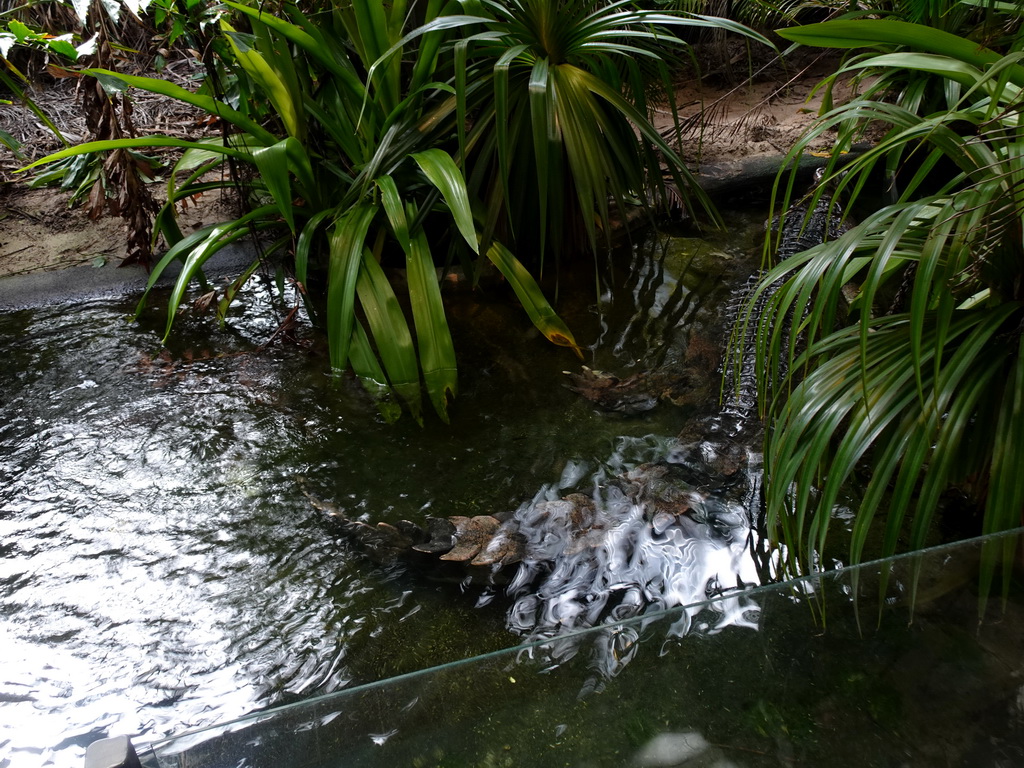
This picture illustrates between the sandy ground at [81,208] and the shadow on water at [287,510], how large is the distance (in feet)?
1.71

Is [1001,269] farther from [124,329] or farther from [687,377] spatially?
[124,329]

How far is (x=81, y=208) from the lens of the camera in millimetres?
3447

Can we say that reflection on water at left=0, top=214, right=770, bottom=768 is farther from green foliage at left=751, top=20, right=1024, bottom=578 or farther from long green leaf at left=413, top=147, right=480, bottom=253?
long green leaf at left=413, top=147, right=480, bottom=253

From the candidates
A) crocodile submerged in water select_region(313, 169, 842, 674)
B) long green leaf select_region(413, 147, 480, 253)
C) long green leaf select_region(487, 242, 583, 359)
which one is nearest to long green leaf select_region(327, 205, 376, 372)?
long green leaf select_region(413, 147, 480, 253)

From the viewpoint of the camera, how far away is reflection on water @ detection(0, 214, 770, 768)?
1.46 m

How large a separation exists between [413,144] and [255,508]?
1.33m

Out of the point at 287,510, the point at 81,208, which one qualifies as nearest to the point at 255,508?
the point at 287,510

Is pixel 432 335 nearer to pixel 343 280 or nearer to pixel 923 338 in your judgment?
pixel 343 280

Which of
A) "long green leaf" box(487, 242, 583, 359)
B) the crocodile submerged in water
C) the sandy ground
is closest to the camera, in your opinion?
the crocodile submerged in water

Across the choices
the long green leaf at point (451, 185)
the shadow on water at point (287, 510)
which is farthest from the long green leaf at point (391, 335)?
the long green leaf at point (451, 185)

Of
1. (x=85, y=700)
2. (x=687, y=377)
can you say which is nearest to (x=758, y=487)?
(x=687, y=377)

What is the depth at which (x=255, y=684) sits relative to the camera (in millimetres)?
1418

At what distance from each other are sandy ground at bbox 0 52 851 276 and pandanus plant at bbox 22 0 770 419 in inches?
19.0

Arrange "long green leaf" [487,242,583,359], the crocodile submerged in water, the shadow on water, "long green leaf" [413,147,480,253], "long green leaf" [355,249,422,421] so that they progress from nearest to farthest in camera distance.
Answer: the shadow on water, the crocodile submerged in water, "long green leaf" [413,147,480,253], "long green leaf" [355,249,422,421], "long green leaf" [487,242,583,359]
